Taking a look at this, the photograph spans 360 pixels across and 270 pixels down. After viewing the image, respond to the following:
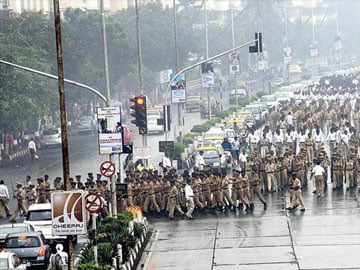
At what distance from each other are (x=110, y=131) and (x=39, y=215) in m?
2.90

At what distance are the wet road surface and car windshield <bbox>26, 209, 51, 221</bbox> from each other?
2837 mm

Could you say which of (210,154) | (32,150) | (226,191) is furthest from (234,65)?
(226,191)

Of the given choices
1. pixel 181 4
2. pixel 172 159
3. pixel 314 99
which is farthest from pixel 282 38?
pixel 172 159

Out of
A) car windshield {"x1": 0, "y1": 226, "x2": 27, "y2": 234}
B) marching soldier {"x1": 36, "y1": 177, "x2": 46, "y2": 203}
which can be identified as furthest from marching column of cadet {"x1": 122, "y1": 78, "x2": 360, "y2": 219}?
car windshield {"x1": 0, "y1": 226, "x2": 27, "y2": 234}

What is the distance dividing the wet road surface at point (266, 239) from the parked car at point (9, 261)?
3.68 meters

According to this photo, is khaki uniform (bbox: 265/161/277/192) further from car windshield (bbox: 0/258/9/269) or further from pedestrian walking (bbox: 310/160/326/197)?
car windshield (bbox: 0/258/9/269)

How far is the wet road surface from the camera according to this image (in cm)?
2722

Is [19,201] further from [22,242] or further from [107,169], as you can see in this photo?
[22,242]

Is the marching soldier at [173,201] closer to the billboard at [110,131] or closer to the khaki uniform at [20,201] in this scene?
the billboard at [110,131]

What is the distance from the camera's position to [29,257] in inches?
1050

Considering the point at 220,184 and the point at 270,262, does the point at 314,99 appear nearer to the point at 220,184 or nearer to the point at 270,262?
the point at 220,184

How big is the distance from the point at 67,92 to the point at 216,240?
1625 inches

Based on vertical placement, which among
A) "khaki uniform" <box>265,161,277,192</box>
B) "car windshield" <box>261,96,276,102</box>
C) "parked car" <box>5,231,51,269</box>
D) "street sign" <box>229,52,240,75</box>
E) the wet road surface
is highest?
"street sign" <box>229,52,240,75</box>

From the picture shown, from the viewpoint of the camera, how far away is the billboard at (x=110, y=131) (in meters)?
31.4
